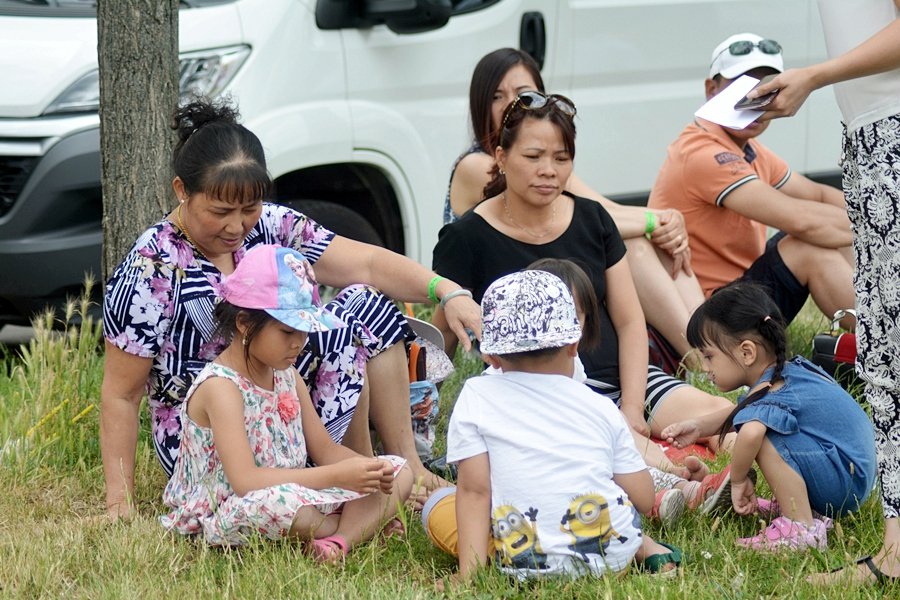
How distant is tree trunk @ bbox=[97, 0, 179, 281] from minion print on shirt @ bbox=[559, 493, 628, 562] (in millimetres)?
1941

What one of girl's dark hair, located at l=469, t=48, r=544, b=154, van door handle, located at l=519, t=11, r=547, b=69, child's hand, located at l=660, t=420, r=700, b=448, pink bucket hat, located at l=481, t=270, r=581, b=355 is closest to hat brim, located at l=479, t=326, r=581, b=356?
pink bucket hat, located at l=481, t=270, r=581, b=355

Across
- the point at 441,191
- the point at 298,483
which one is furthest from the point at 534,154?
the point at 441,191

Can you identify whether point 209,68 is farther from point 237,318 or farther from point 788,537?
point 788,537

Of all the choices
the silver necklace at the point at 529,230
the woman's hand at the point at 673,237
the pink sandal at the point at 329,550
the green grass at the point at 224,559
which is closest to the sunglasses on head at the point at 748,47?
the woman's hand at the point at 673,237

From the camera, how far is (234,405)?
10.1 ft

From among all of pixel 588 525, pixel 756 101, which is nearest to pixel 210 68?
pixel 756 101

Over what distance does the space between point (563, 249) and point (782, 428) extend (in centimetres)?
108

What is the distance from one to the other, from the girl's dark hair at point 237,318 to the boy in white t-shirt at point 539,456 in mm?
559

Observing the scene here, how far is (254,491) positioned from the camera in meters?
3.08

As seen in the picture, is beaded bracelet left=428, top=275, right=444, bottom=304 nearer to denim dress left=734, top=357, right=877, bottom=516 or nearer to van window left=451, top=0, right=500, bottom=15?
denim dress left=734, top=357, right=877, bottom=516

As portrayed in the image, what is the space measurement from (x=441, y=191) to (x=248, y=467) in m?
2.61

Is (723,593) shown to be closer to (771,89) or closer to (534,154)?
(771,89)

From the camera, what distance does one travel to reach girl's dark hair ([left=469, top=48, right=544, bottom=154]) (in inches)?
181

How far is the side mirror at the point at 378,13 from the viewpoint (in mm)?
4934
